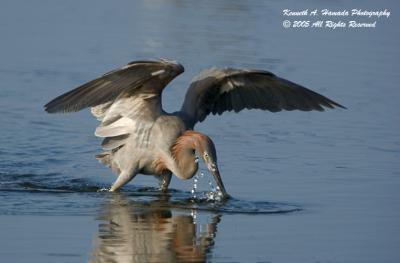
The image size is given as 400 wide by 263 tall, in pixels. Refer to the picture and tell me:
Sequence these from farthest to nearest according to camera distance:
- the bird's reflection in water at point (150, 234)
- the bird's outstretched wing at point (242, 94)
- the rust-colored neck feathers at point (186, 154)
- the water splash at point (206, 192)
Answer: the bird's outstretched wing at point (242, 94) < the rust-colored neck feathers at point (186, 154) < the water splash at point (206, 192) < the bird's reflection in water at point (150, 234)

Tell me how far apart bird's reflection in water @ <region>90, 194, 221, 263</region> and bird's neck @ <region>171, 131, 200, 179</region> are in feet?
1.25

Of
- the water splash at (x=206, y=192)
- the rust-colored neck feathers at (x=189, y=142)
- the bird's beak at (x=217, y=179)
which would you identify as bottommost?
the water splash at (x=206, y=192)

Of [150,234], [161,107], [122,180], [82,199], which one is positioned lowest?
[150,234]

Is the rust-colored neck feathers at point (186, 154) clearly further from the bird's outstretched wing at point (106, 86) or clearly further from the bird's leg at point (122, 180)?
the bird's outstretched wing at point (106, 86)

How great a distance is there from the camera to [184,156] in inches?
407

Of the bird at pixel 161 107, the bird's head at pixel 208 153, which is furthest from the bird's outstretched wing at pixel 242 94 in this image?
the bird's head at pixel 208 153

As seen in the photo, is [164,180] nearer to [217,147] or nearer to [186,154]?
[186,154]

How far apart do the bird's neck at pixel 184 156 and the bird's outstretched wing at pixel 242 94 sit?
1.52 ft

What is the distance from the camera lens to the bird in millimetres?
9891

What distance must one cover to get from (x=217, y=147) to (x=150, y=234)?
343 cm

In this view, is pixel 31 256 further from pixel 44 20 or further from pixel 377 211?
pixel 44 20

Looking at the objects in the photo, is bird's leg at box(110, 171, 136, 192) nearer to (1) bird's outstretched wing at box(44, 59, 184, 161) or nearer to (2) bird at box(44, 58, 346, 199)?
(2) bird at box(44, 58, 346, 199)

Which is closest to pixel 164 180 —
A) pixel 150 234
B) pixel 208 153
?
pixel 208 153

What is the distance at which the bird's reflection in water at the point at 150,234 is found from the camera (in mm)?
7961
